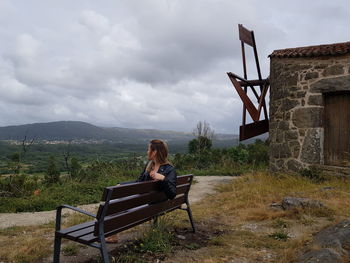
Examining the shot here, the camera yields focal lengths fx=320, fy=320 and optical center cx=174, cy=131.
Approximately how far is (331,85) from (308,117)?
91cm

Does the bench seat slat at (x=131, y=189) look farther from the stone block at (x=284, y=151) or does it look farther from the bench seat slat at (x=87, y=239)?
the stone block at (x=284, y=151)

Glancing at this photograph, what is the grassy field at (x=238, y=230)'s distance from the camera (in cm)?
338

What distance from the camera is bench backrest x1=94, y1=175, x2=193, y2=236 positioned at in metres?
2.79

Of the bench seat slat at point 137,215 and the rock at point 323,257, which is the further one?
the bench seat slat at point 137,215

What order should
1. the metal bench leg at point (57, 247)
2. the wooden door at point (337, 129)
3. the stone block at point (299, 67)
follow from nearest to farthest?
the metal bench leg at point (57, 247) → the wooden door at point (337, 129) → the stone block at point (299, 67)

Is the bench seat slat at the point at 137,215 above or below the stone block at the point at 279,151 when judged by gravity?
below

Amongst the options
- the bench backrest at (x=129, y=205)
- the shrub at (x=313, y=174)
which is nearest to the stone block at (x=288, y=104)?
the shrub at (x=313, y=174)

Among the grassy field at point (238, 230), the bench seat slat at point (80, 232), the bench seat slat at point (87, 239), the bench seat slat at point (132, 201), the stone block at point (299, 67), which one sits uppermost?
the stone block at point (299, 67)

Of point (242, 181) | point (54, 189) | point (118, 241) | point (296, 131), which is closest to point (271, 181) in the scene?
point (242, 181)

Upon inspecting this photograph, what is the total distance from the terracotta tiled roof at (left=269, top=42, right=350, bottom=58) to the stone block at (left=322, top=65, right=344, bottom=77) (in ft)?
1.02

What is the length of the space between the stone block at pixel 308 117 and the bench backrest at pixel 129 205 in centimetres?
512

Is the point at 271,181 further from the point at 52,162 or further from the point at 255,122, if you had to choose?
the point at 52,162

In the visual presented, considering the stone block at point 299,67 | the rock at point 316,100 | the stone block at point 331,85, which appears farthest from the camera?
the stone block at point 299,67

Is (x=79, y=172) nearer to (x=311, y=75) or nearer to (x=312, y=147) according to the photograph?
(x=312, y=147)
